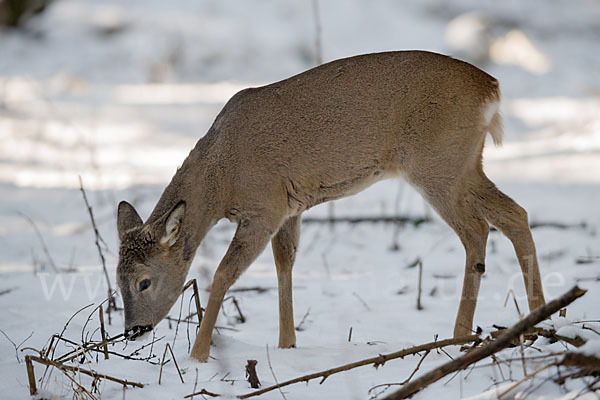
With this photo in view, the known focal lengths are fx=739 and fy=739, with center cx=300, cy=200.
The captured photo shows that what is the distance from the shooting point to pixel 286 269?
17.9 ft

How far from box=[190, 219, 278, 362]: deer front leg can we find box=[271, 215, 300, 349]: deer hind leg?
1.47 feet

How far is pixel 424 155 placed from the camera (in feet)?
16.7

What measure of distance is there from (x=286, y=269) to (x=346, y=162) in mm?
921

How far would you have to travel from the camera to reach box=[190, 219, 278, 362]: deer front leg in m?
4.78

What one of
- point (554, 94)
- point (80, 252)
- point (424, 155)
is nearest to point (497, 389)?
point (424, 155)

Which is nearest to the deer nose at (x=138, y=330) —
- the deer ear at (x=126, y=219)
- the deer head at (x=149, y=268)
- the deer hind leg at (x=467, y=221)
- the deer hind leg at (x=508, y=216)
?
the deer head at (x=149, y=268)

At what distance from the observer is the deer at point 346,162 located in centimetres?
506

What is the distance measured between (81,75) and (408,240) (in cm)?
1087

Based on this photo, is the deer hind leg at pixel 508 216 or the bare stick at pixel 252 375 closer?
the bare stick at pixel 252 375

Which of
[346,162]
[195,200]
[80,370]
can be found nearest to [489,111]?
[346,162]

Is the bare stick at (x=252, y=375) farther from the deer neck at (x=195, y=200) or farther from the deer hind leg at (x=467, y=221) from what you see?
the deer hind leg at (x=467, y=221)

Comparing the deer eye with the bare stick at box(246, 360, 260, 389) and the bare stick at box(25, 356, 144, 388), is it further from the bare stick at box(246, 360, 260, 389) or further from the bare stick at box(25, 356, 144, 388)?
the bare stick at box(246, 360, 260, 389)

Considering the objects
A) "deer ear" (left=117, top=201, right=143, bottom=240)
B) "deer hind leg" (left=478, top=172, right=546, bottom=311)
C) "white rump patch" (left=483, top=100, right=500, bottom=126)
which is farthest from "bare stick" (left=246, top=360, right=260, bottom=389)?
"white rump patch" (left=483, top=100, right=500, bottom=126)

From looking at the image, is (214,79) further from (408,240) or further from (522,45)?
(408,240)
